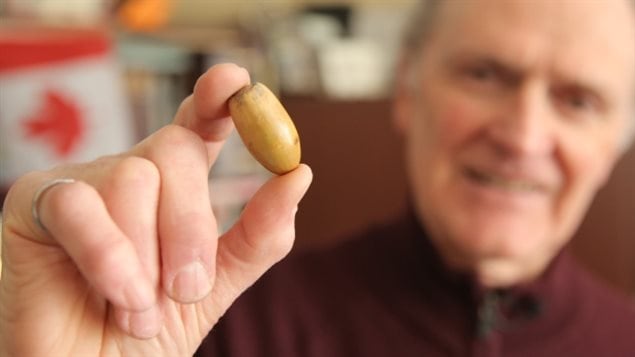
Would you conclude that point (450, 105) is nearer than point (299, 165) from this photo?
No

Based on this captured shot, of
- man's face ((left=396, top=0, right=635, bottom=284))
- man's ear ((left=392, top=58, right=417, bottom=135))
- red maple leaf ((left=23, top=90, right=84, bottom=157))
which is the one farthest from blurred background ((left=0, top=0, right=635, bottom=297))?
man's face ((left=396, top=0, right=635, bottom=284))

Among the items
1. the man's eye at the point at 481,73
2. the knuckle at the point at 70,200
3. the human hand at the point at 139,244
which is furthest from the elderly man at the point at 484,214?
the knuckle at the point at 70,200

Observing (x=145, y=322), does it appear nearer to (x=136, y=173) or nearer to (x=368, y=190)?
(x=136, y=173)

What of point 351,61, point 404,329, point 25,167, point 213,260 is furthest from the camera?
point 351,61

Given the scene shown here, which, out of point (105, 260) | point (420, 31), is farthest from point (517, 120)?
point (105, 260)

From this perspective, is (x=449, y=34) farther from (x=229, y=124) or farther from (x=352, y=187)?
(x=352, y=187)

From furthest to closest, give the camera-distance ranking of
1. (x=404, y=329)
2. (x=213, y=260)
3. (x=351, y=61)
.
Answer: (x=351, y=61) → (x=404, y=329) → (x=213, y=260)

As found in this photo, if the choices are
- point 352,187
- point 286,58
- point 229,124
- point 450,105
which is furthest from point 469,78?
point 286,58
